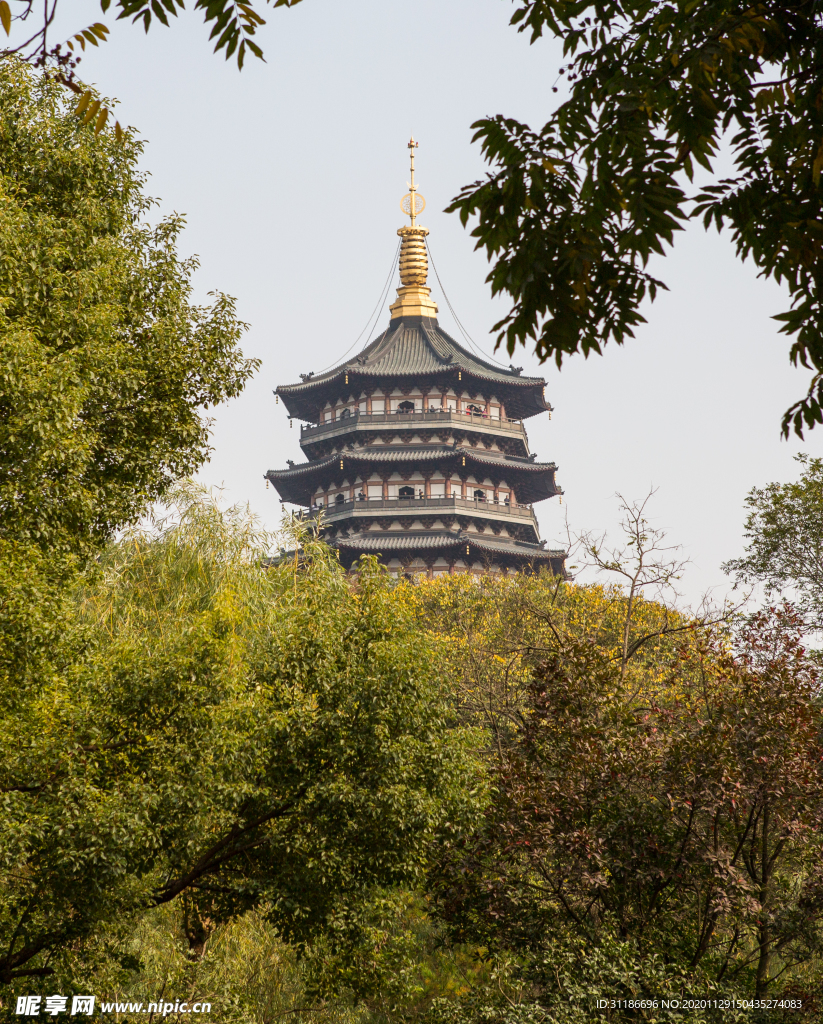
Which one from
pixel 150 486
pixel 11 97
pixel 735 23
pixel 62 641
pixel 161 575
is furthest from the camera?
pixel 161 575

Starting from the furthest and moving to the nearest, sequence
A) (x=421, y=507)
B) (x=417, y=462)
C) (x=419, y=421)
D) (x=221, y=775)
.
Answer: (x=419, y=421), (x=417, y=462), (x=421, y=507), (x=221, y=775)

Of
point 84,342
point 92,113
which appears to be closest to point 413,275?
point 84,342

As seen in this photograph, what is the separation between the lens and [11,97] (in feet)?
34.6

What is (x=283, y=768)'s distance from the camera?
32.9 feet

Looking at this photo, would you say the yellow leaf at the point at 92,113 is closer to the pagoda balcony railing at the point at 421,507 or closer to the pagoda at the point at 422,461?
the pagoda at the point at 422,461

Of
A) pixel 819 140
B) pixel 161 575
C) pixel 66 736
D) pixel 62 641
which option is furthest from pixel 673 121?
pixel 161 575

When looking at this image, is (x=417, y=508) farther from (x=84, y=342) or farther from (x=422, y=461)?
(x=84, y=342)

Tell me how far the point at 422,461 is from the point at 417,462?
0.25 m

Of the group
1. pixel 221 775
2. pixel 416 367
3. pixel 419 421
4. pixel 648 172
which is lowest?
pixel 221 775

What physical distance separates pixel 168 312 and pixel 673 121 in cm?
861

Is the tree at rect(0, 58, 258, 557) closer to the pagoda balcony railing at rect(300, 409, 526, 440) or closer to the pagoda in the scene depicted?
the pagoda

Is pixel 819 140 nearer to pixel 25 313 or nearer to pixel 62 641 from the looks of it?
pixel 62 641

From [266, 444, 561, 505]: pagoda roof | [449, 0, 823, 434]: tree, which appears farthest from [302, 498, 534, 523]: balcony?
[449, 0, 823, 434]: tree

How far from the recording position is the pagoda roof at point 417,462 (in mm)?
38750
